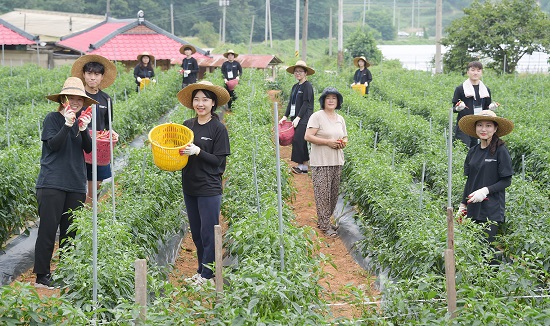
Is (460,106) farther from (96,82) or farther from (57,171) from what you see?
(57,171)

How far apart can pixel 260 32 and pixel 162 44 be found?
42.1 meters

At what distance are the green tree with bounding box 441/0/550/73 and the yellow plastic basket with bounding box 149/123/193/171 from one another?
2522 centimetres

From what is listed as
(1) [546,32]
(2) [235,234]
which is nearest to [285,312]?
(2) [235,234]

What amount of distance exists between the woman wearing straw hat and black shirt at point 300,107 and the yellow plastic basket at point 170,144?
3.94 metres

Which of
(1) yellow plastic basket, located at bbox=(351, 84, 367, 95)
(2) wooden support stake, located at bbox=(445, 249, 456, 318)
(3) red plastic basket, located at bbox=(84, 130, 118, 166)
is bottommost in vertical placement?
(2) wooden support stake, located at bbox=(445, 249, 456, 318)

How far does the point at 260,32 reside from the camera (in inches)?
3091

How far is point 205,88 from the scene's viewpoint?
6.59 m

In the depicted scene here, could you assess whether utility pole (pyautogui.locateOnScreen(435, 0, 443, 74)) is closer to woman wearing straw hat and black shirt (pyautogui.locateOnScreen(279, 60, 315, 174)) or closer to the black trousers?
woman wearing straw hat and black shirt (pyautogui.locateOnScreen(279, 60, 315, 174))

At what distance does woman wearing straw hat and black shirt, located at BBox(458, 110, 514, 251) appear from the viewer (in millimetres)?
6617

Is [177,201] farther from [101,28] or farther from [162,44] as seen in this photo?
[101,28]

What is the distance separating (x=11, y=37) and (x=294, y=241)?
33136mm

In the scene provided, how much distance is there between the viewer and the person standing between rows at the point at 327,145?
855 centimetres

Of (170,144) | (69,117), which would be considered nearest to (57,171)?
(69,117)

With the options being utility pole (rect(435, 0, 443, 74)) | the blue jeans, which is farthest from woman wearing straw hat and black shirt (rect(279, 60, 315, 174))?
utility pole (rect(435, 0, 443, 74))
